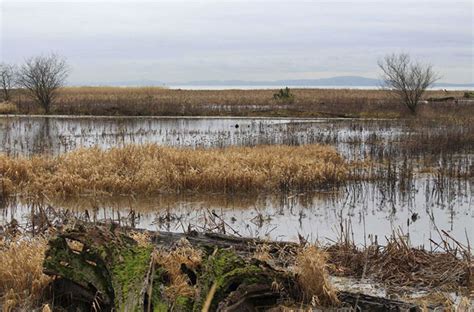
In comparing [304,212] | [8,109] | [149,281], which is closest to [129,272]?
[149,281]

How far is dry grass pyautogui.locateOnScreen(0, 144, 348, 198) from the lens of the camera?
13276 mm

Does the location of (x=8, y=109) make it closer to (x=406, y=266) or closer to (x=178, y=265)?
(x=178, y=265)

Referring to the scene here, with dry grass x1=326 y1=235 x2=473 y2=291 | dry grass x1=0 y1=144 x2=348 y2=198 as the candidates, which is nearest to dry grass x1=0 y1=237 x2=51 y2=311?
dry grass x1=326 y1=235 x2=473 y2=291

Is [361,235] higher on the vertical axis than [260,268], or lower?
lower

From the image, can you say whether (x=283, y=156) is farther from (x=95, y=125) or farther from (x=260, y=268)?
(x=95, y=125)

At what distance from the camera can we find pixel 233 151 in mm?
17000

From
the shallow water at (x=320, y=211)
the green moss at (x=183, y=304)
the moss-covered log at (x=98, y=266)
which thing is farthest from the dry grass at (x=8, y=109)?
the green moss at (x=183, y=304)

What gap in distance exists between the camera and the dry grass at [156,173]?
43.6 ft

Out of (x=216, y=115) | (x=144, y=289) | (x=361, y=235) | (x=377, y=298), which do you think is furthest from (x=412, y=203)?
(x=216, y=115)

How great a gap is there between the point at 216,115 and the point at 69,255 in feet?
117

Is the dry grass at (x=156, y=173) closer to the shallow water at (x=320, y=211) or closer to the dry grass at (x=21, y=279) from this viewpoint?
the shallow water at (x=320, y=211)

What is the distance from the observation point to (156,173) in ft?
46.1

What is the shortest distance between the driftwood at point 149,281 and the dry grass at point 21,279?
0.23 meters

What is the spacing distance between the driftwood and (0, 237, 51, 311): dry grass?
23 centimetres
